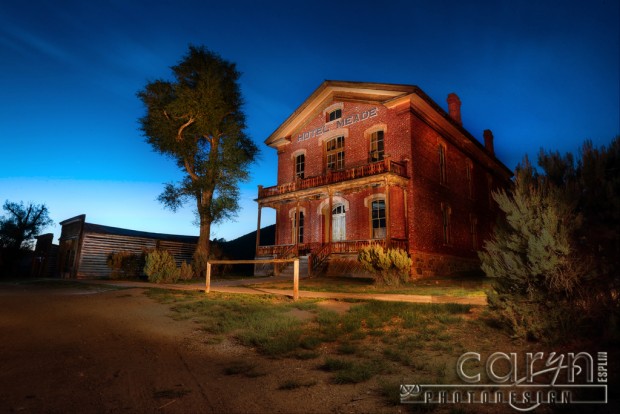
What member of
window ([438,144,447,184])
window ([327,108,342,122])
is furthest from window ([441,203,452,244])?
window ([327,108,342,122])

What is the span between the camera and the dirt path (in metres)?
3.18

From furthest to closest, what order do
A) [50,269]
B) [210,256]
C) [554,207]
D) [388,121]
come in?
[50,269] < [210,256] < [388,121] < [554,207]

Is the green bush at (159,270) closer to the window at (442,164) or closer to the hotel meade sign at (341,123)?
the hotel meade sign at (341,123)

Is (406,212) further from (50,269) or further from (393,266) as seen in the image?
(50,269)

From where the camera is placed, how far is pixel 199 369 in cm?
423

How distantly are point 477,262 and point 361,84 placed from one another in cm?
1312

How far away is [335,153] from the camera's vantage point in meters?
21.0

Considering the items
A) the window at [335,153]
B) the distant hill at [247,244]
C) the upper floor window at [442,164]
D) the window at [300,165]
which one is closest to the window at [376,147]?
the window at [335,153]

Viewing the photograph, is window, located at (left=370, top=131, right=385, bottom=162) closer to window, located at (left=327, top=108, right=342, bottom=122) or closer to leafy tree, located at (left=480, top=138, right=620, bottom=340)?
window, located at (left=327, top=108, right=342, bottom=122)

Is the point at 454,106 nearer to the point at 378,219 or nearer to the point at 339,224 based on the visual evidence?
the point at 378,219

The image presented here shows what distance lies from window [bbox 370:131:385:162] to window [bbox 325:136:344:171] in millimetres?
2010

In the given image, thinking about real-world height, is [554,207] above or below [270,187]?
below

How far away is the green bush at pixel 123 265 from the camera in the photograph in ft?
63.2

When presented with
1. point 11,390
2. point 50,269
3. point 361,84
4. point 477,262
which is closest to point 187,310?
point 11,390
